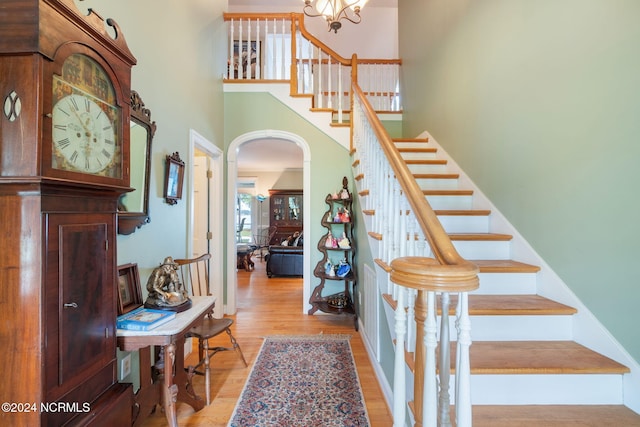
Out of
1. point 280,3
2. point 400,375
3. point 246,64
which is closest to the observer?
point 400,375

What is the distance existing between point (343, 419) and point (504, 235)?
1704 mm

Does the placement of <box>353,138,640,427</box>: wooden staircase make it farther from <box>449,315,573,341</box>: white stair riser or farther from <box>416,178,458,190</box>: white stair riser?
<box>416,178,458,190</box>: white stair riser

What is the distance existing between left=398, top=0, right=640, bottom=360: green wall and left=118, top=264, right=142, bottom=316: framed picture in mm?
2521

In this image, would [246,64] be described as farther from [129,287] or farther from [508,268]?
[508,268]

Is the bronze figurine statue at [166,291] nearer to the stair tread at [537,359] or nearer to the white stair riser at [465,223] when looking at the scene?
the stair tread at [537,359]

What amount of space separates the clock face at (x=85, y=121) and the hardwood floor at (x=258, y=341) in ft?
5.38

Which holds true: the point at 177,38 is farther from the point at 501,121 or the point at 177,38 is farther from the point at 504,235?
the point at 504,235

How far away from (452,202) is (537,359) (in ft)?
4.96

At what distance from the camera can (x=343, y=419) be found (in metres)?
1.80

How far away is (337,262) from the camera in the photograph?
3.63 m

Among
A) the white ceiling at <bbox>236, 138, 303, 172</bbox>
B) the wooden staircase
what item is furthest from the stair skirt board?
the white ceiling at <bbox>236, 138, 303, 172</bbox>

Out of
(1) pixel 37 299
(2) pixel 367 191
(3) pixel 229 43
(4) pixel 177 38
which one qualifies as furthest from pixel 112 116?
(3) pixel 229 43

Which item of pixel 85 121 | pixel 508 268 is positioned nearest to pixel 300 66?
pixel 85 121

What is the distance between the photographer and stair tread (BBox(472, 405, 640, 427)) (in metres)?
1.18
